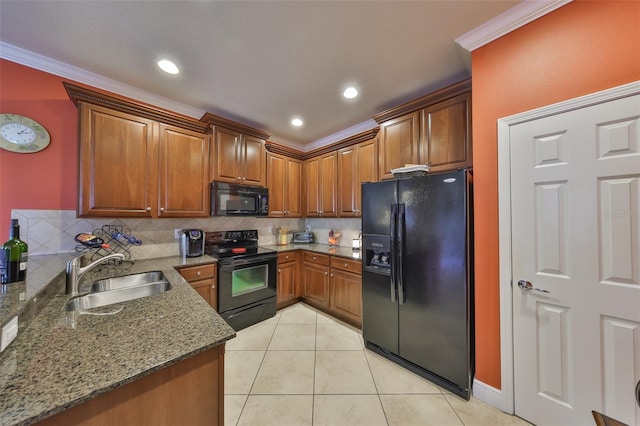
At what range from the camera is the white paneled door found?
119cm

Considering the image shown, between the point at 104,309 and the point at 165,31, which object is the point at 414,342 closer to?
the point at 104,309

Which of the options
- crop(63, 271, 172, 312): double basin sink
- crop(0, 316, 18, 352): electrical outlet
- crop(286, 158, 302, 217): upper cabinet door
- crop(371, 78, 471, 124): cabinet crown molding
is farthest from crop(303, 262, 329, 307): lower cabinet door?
crop(0, 316, 18, 352): electrical outlet

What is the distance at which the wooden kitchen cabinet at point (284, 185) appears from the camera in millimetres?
3408

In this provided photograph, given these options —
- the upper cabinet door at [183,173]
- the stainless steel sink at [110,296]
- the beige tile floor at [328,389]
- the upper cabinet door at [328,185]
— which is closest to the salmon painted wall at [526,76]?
the beige tile floor at [328,389]

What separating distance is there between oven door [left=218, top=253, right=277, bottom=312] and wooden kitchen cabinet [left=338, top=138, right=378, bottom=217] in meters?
1.24

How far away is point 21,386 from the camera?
639 millimetres

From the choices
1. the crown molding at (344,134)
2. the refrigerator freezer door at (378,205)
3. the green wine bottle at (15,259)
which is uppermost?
the crown molding at (344,134)

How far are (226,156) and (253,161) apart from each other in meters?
0.38

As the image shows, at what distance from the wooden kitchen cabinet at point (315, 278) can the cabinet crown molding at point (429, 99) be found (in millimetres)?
1909

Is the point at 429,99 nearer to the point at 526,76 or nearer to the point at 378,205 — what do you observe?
the point at 526,76

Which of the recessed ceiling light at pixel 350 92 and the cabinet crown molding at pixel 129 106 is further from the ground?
the recessed ceiling light at pixel 350 92


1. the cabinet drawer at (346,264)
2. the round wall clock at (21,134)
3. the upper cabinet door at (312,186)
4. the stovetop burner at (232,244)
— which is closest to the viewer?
the round wall clock at (21,134)

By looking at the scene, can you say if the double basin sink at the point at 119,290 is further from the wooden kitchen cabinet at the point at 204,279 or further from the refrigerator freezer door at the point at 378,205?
the refrigerator freezer door at the point at 378,205

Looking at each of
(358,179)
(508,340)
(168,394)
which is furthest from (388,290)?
(168,394)
